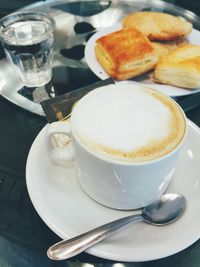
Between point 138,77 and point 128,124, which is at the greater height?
point 128,124

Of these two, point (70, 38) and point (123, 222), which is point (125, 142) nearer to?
point (123, 222)

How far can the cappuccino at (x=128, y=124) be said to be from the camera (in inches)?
16.0

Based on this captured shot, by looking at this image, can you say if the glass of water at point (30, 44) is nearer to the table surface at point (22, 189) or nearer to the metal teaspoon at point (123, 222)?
the table surface at point (22, 189)

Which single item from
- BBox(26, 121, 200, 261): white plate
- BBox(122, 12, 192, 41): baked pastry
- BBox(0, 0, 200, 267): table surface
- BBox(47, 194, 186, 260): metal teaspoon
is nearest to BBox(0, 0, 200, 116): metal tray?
BBox(0, 0, 200, 267): table surface

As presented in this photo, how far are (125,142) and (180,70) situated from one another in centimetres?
38

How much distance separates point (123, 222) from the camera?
432 millimetres

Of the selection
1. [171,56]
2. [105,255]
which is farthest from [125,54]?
[105,255]

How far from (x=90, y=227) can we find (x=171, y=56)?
488 mm

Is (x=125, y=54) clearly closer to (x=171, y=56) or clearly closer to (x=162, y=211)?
(x=171, y=56)

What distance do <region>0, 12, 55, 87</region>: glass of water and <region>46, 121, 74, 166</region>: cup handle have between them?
0.31 metres

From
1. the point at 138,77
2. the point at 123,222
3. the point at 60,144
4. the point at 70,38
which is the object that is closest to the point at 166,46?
the point at 138,77

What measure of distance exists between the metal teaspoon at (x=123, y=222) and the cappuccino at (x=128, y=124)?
95mm

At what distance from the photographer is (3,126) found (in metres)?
0.68

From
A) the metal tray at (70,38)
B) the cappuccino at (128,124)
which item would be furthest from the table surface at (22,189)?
the cappuccino at (128,124)
